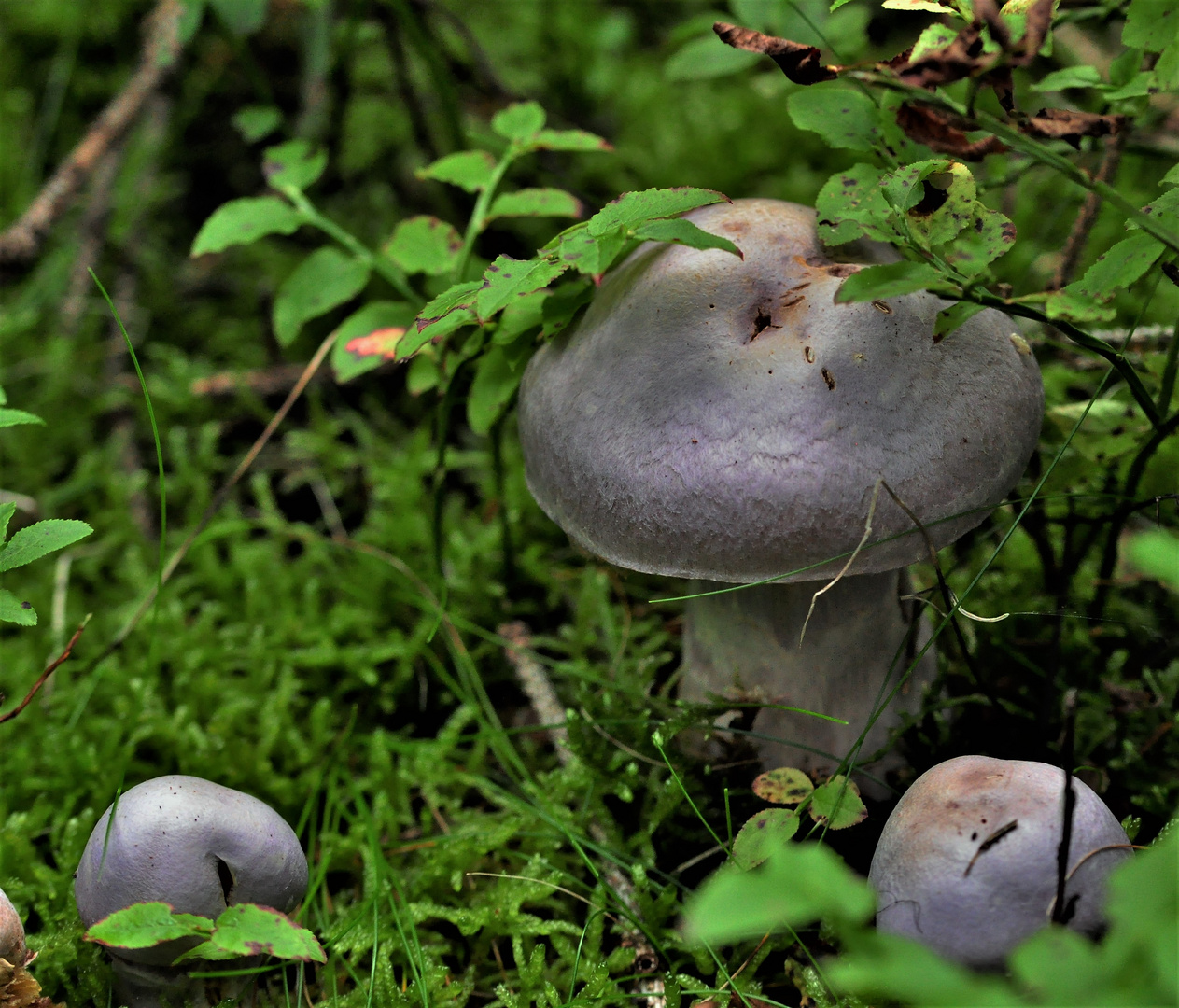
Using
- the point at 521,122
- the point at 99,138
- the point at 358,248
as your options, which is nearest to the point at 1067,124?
the point at 521,122

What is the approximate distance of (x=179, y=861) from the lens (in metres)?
1.27

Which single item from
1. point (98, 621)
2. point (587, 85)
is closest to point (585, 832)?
point (98, 621)

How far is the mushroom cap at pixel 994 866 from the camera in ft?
3.53

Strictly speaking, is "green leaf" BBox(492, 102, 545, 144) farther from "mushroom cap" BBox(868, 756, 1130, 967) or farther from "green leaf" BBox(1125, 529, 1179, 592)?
"green leaf" BBox(1125, 529, 1179, 592)

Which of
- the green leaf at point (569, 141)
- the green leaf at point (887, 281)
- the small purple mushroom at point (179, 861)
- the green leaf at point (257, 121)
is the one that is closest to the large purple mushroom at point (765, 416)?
the green leaf at point (887, 281)

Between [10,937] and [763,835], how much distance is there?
38.2 inches

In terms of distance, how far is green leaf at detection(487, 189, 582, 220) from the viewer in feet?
5.95

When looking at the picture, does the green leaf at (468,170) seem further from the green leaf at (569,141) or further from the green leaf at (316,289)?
the green leaf at (316,289)

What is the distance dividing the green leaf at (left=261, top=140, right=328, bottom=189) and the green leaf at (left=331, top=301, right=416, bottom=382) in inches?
14.2

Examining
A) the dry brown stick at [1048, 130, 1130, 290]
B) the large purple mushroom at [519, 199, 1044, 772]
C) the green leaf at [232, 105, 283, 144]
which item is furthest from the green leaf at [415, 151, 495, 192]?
the dry brown stick at [1048, 130, 1130, 290]

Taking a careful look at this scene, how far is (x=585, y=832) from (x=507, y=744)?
0.22 meters

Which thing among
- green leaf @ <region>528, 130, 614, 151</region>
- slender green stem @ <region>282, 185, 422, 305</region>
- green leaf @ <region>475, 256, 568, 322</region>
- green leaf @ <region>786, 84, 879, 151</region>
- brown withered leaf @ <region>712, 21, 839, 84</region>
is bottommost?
slender green stem @ <region>282, 185, 422, 305</region>

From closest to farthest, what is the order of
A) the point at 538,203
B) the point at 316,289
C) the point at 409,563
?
the point at 538,203 → the point at 316,289 → the point at 409,563

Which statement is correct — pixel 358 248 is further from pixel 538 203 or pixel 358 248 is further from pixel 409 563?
pixel 409 563
